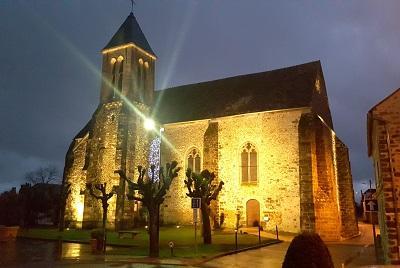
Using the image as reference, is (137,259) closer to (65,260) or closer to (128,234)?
(65,260)

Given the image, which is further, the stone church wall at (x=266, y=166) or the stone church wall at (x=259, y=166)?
the stone church wall at (x=259, y=166)

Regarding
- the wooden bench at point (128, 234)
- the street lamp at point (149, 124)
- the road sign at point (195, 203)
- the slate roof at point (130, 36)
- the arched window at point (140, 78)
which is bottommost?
the wooden bench at point (128, 234)

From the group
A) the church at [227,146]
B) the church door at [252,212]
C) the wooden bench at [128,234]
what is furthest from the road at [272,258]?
the church door at [252,212]

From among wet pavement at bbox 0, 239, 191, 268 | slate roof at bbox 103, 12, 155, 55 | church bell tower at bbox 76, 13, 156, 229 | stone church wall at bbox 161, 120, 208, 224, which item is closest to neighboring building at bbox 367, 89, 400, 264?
wet pavement at bbox 0, 239, 191, 268

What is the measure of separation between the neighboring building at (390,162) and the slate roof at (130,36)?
1007 inches

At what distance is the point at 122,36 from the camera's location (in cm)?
3488

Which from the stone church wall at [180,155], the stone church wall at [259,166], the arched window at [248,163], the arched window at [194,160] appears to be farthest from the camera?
the arched window at [194,160]

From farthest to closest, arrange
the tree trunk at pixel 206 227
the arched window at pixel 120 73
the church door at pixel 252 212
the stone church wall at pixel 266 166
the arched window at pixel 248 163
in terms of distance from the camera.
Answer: the arched window at pixel 120 73 → the arched window at pixel 248 163 → the church door at pixel 252 212 → the stone church wall at pixel 266 166 → the tree trunk at pixel 206 227

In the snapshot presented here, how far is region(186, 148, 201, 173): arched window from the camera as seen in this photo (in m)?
30.6

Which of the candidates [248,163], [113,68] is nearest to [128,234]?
[248,163]

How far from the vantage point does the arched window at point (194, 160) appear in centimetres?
3058

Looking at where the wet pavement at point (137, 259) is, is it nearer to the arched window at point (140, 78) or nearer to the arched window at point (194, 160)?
the arched window at point (194, 160)

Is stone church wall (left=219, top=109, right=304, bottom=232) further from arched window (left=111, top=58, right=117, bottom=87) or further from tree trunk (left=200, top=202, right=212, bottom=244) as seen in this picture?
arched window (left=111, top=58, right=117, bottom=87)

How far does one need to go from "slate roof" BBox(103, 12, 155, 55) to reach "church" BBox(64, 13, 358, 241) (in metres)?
0.13
